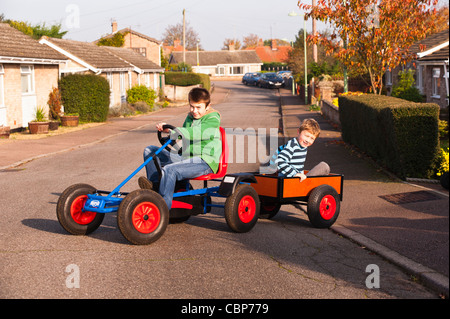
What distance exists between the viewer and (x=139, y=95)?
43.5 metres

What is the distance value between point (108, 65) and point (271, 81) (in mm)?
38803

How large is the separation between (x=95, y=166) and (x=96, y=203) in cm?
768

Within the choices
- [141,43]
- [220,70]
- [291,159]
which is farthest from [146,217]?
[220,70]

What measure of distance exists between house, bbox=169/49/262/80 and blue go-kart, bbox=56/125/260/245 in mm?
110456

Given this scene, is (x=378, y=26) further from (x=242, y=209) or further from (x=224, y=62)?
(x=224, y=62)

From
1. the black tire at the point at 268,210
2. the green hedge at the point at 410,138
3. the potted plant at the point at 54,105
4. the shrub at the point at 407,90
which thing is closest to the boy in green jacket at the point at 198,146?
the black tire at the point at 268,210

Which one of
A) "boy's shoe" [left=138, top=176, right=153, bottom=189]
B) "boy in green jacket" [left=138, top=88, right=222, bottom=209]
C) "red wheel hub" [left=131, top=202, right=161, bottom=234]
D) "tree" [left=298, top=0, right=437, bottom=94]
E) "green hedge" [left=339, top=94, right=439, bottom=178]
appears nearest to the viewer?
"red wheel hub" [left=131, top=202, right=161, bottom=234]

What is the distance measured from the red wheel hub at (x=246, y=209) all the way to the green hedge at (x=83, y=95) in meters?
23.0

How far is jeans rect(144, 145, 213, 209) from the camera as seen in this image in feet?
23.9

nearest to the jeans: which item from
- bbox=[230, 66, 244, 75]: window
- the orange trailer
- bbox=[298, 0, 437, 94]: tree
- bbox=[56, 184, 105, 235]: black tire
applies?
bbox=[56, 184, 105, 235]: black tire

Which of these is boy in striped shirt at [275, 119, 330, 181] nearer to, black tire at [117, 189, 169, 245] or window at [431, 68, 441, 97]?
black tire at [117, 189, 169, 245]

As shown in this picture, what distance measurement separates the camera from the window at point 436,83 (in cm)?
2870

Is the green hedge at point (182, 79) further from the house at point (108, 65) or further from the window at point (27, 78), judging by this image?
the window at point (27, 78)
